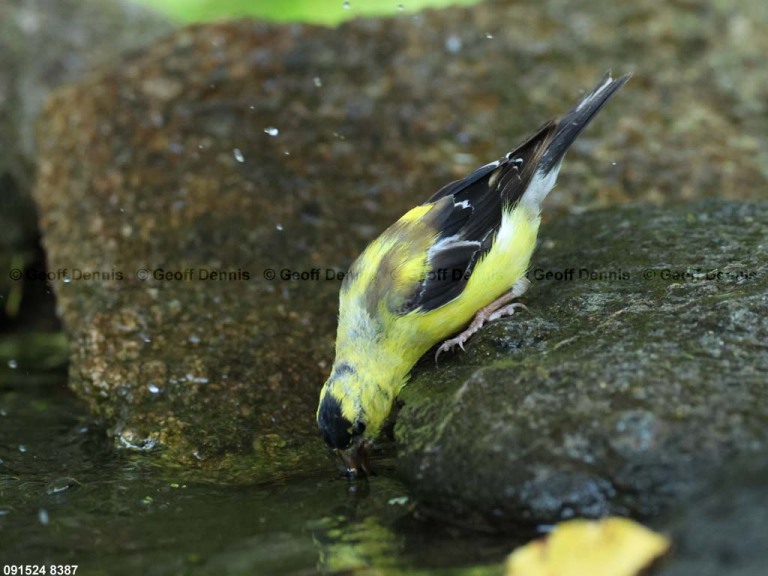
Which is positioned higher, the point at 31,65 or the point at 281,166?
the point at 31,65

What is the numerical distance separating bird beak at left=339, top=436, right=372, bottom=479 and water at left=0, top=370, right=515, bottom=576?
0.08 m

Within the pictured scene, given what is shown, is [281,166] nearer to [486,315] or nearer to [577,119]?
[577,119]

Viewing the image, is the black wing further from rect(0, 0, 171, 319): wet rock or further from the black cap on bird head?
rect(0, 0, 171, 319): wet rock

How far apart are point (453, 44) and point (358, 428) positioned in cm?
373

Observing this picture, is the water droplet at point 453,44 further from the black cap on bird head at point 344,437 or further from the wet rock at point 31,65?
the black cap on bird head at point 344,437

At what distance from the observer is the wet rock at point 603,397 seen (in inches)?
104

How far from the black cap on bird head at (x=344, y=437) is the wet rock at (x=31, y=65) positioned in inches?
161

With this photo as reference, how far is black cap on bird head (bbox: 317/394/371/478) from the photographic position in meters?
3.60

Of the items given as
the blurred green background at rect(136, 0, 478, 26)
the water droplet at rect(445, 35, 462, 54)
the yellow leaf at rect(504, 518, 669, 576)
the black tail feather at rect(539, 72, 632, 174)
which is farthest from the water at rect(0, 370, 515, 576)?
the blurred green background at rect(136, 0, 478, 26)

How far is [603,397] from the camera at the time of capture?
287 centimetres

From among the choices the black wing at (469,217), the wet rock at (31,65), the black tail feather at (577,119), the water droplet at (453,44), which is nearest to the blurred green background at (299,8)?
the wet rock at (31,65)

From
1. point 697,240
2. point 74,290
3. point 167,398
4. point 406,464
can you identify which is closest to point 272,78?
point 74,290

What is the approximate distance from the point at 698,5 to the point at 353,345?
449 centimetres

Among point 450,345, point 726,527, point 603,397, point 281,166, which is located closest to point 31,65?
point 281,166
